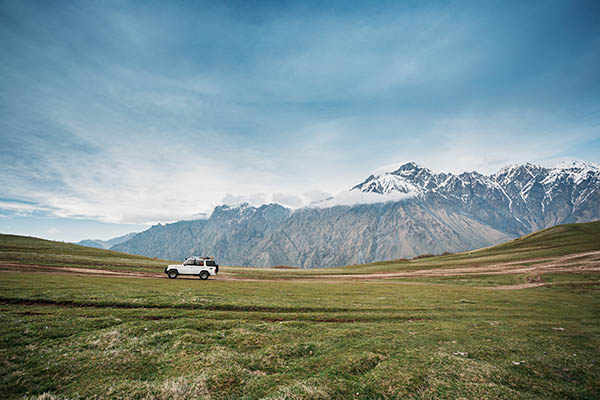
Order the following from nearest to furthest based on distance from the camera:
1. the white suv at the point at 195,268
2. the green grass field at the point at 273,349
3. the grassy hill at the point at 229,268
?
the green grass field at the point at 273,349 < the white suv at the point at 195,268 < the grassy hill at the point at 229,268

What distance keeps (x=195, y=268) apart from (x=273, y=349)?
118ft

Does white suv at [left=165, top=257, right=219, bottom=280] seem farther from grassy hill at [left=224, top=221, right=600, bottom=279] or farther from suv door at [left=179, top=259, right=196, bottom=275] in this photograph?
grassy hill at [left=224, top=221, right=600, bottom=279]

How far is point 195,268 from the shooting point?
44.9m

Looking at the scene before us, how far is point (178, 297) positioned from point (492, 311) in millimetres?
31207

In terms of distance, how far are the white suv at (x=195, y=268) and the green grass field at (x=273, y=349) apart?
19590 mm

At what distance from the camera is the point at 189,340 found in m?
13.9

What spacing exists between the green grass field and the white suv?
1959 cm

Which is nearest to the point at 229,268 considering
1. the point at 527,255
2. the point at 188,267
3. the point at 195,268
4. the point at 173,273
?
the point at 195,268

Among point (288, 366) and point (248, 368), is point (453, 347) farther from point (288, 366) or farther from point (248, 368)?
point (248, 368)

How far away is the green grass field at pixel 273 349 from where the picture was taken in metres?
9.82

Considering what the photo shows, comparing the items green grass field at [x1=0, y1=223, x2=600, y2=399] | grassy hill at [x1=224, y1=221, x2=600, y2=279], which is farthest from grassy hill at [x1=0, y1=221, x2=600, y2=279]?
green grass field at [x1=0, y1=223, x2=600, y2=399]

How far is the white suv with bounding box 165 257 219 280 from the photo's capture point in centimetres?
4413

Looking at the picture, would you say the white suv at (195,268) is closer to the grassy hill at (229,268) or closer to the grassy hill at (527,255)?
the grassy hill at (229,268)

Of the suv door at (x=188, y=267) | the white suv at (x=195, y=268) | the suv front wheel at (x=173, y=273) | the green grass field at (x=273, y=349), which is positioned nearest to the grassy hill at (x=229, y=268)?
the suv front wheel at (x=173, y=273)
